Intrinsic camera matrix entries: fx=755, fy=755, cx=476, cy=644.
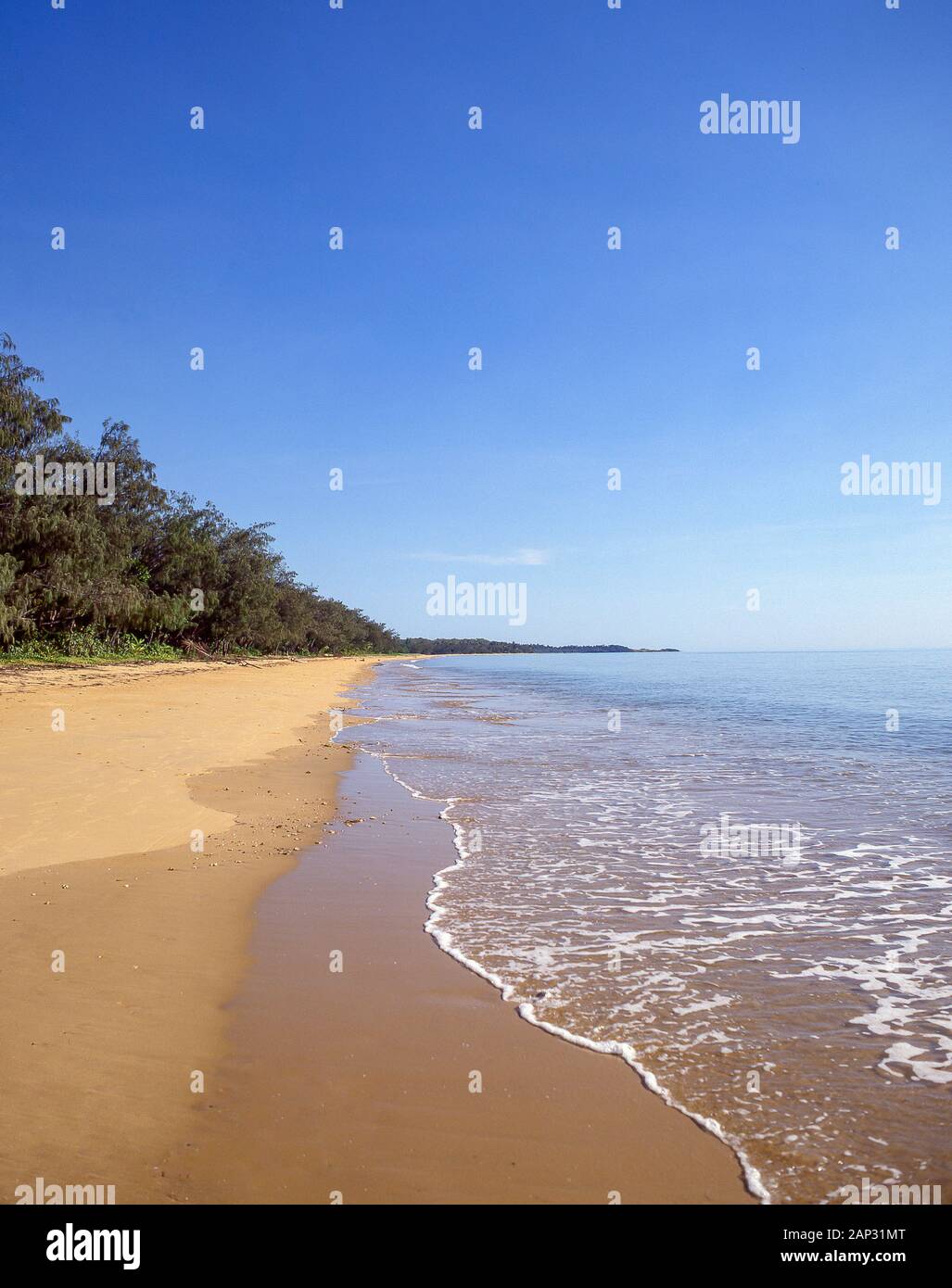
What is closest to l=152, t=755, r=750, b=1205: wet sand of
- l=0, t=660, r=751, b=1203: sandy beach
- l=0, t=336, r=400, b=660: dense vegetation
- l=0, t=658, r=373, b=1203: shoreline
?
l=0, t=660, r=751, b=1203: sandy beach

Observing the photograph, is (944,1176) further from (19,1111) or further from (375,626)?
(375,626)

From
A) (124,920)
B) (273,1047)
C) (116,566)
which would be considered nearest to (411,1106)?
(273,1047)

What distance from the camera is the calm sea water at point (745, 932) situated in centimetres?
356

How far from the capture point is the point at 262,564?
64750 mm

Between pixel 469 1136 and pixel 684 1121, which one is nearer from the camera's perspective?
pixel 469 1136

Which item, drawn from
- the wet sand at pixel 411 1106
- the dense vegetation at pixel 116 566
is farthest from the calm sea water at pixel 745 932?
the dense vegetation at pixel 116 566

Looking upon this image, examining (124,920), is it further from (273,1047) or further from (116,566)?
(116,566)

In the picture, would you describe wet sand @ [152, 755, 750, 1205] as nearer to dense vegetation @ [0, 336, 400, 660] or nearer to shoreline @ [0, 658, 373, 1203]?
shoreline @ [0, 658, 373, 1203]

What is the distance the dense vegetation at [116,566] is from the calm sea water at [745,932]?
2733cm

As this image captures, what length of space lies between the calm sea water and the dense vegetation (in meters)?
27.3

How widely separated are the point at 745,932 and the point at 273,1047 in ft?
12.4
